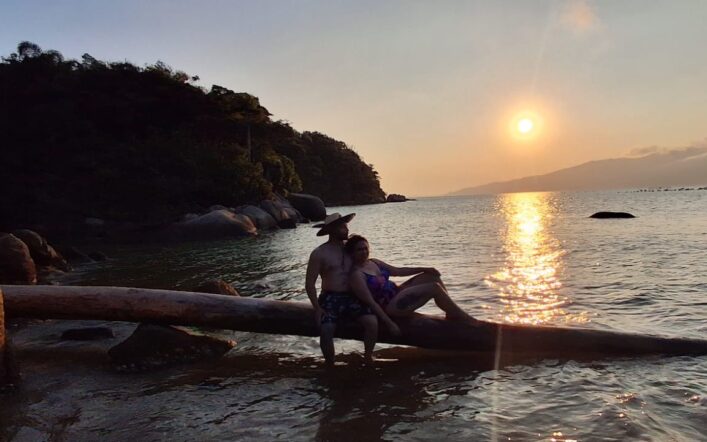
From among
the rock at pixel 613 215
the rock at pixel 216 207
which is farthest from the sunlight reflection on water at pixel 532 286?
the rock at pixel 216 207

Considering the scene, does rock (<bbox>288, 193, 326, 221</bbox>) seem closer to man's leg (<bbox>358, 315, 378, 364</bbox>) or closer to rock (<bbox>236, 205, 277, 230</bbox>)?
rock (<bbox>236, 205, 277, 230</bbox>)

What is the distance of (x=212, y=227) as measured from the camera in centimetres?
3228

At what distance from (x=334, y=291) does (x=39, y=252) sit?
50.8 feet

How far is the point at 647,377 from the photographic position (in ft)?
20.8

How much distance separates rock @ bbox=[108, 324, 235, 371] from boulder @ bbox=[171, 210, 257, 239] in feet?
81.7

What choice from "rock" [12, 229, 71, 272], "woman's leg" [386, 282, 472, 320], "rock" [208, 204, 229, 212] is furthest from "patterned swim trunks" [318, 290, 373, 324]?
"rock" [208, 204, 229, 212]

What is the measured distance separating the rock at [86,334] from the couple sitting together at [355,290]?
439 centimetres

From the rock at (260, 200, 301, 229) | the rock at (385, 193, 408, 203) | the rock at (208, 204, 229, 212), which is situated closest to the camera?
the rock at (208, 204, 229, 212)

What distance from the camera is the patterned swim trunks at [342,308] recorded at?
6.93m

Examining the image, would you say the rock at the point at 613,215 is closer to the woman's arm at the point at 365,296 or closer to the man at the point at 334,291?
the woman's arm at the point at 365,296

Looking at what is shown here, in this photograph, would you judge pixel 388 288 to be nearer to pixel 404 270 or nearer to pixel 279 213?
pixel 404 270

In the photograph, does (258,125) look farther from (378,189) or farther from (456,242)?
(378,189)

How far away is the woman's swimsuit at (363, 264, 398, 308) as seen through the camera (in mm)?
6930

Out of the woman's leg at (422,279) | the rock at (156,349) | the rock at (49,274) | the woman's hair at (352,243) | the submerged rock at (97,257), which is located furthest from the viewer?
the submerged rock at (97,257)
